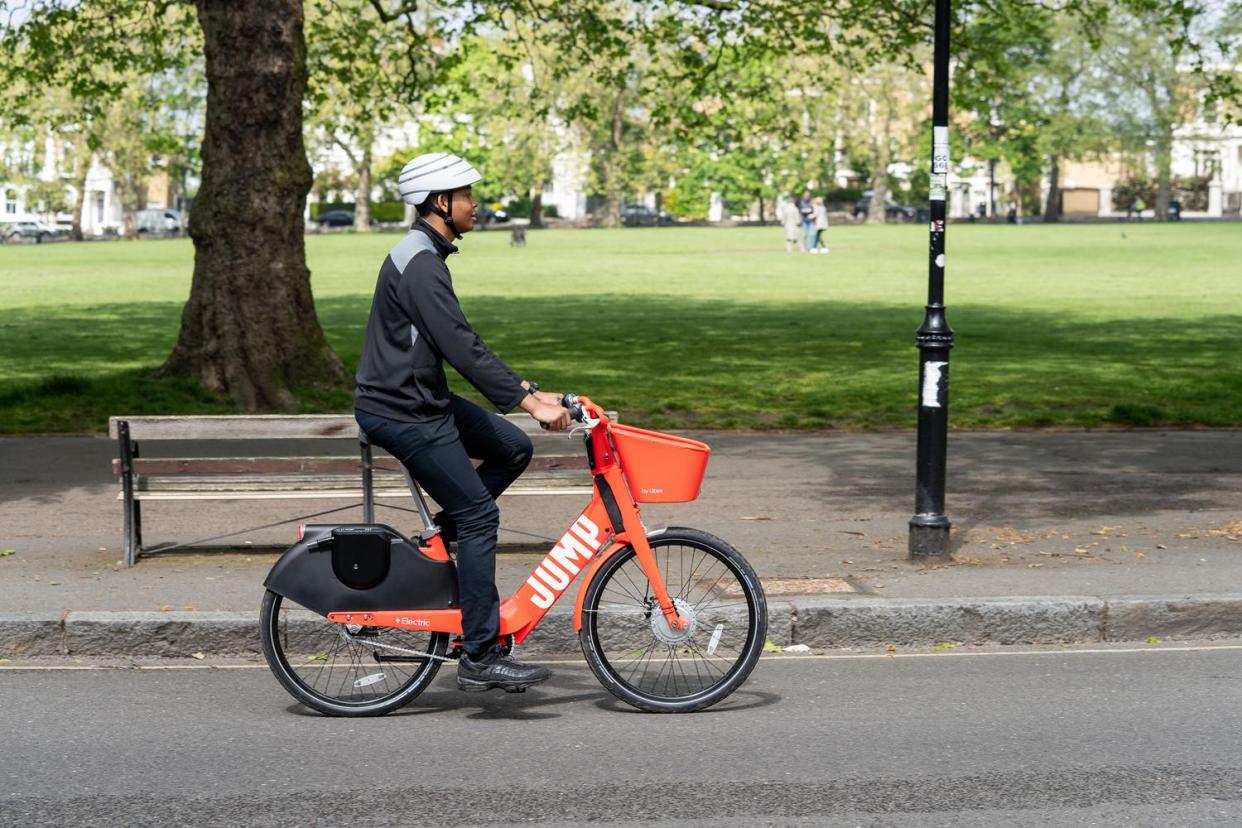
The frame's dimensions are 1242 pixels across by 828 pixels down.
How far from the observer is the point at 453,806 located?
5062 millimetres

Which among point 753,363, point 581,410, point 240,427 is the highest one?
point 581,410

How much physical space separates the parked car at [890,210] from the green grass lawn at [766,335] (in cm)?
5957

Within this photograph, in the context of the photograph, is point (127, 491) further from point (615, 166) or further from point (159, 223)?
point (159, 223)

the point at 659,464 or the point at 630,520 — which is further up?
the point at 659,464

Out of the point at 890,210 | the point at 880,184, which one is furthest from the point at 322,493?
the point at 890,210

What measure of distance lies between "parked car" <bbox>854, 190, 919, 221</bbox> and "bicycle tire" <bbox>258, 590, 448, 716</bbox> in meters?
105

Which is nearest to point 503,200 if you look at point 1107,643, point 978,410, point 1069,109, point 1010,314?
point 1069,109

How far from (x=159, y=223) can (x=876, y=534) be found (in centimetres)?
9725

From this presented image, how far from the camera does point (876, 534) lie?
9.51 meters

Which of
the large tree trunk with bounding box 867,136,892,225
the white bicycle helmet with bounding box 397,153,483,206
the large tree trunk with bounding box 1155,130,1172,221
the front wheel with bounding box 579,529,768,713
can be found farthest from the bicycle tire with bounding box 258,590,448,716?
the large tree trunk with bounding box 1155,130,1172,221

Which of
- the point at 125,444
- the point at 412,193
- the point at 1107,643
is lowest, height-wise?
the point at 1107,643

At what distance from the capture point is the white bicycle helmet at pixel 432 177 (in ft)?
19.2

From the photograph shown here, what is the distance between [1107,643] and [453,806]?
3475 millimetres

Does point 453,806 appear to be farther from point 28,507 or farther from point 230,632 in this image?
point 28,507
